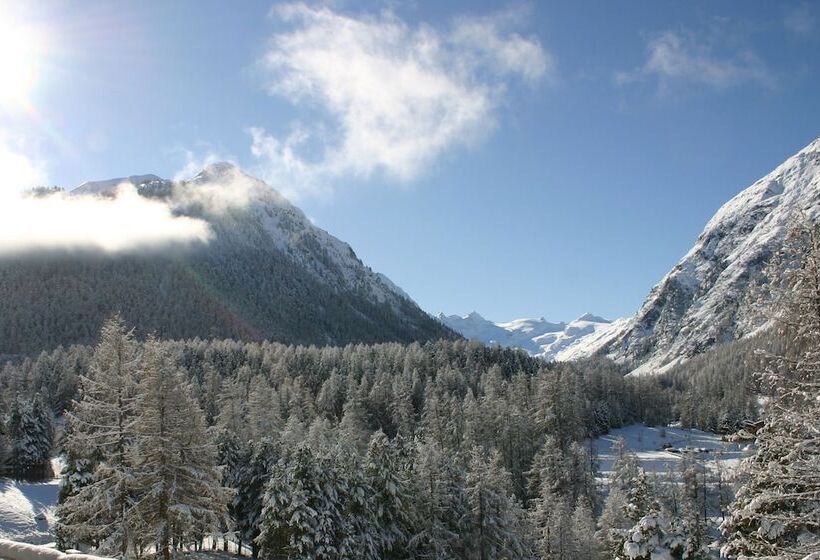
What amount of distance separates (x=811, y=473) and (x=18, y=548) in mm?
15215

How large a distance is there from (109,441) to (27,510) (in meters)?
49.2

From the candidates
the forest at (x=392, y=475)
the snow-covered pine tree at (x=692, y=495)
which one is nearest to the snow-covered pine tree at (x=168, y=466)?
the forest at (x=392, y=475)

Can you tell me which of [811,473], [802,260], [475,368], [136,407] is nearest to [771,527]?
[811,473]

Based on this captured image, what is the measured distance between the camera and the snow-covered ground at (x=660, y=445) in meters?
117

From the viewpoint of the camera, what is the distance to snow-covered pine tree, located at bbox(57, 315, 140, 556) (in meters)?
24.2

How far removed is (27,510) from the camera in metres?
62.5

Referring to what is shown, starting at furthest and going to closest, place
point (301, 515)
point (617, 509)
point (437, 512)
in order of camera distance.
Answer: point (617, 509)
point (437, 512)
point (301, 515)

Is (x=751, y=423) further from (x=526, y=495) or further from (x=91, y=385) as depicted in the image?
(x=526, y=495)

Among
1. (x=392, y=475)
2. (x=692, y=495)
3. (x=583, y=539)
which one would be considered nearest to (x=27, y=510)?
(x=392, y=475)

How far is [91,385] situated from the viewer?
25.4m

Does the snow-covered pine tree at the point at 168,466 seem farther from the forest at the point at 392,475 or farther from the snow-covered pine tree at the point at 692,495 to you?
the snow-covered pine tree at the point at 692,495

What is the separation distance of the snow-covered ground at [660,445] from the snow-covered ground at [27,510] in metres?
80.1

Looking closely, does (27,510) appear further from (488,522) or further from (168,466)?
(168,466)

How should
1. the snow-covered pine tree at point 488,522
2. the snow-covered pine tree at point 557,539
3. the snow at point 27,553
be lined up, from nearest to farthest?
the snow at point 27,553 → the snow-covered pine tree at point 488,522 → the snow-covered pine tree at point 557,539
